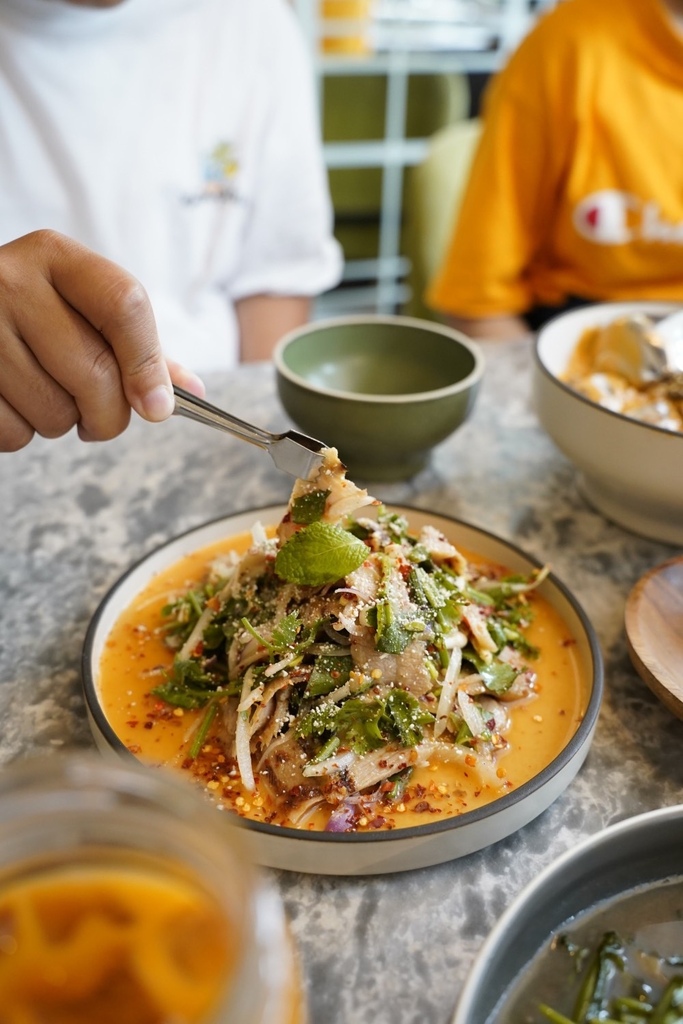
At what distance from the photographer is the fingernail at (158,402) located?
0.98 meters

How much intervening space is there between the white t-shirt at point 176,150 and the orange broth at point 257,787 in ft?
3.21

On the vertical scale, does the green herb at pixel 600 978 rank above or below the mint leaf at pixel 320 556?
below

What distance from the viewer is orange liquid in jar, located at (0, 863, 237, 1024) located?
44 centimetres

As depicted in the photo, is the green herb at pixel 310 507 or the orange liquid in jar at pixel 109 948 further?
the green herb at pixel 310 507

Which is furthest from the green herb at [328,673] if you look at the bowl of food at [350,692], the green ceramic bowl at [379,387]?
the green ceramic bowl at [379,387]

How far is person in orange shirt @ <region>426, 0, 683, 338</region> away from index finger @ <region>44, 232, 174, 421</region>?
1.58 metres

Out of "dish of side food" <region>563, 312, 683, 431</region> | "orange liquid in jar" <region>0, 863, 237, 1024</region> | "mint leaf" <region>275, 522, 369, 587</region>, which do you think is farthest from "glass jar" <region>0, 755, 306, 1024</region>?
"dish of side food" <region>563, 312, 683, 431</region>

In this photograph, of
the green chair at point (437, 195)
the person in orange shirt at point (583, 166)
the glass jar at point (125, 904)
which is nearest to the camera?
the glass jar at point (125, 904)

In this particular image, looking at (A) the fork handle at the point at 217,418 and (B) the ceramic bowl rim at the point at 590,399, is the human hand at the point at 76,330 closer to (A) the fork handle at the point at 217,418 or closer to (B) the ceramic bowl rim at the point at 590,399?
(A) the fork handle at the point at 217,418

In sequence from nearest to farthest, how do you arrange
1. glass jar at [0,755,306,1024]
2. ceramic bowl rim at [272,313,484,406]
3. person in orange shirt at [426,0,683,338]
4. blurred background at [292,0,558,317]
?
glass jar at [0,755,306,1024] → ceramic bowl rim at [272,313,484,406] → person in orange shirt at [426,0,683,338] → blurred background at [292,0,558,317]

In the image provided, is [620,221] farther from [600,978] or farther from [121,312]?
[600,978]

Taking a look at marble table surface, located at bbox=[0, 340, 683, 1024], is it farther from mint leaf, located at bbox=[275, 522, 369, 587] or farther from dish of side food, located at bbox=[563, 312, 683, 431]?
mint leaf, located at bbox=[275, 522, 369, 587]

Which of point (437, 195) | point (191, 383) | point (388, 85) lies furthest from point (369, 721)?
point (388, 85)

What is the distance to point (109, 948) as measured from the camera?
483 mm
